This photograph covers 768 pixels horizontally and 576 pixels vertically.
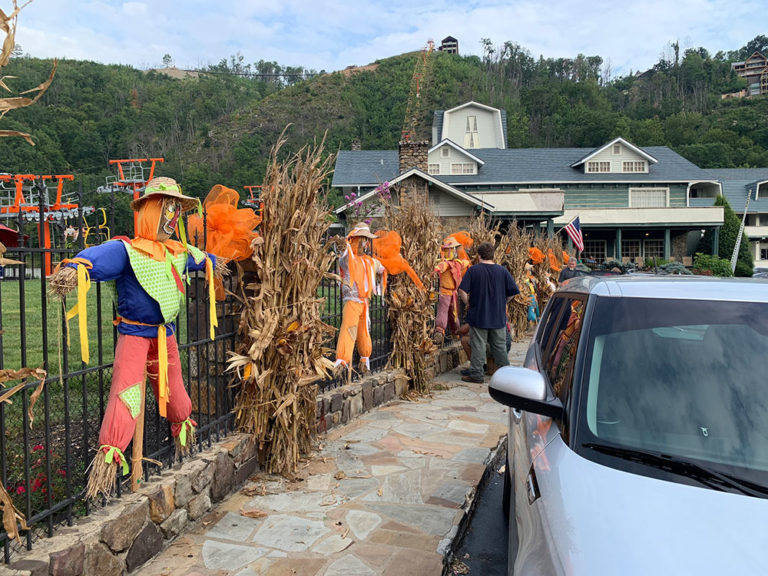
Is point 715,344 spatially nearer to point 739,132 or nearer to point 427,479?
point 427,479

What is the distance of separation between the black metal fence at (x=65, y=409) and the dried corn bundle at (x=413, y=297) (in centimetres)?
111

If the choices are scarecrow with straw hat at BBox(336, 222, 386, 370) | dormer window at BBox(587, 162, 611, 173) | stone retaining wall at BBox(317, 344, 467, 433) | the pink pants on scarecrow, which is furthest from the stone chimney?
the pink pants on scarecrow

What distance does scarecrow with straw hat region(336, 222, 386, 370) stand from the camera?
6367 mm

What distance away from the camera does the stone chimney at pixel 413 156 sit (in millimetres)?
22625

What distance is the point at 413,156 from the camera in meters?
22.7

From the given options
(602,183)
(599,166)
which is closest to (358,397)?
(602,183)

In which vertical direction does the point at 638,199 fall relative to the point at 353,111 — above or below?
below

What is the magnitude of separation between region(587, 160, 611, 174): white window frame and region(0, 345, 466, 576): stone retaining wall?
122 feet

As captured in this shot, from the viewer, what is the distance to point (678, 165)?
39.2 m

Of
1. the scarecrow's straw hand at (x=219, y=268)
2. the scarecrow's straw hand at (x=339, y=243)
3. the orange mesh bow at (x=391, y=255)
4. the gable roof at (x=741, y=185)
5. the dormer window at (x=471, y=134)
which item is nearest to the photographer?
the scarecrow's straw hand at (x=219, y=268)

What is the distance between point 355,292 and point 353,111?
86021 mm

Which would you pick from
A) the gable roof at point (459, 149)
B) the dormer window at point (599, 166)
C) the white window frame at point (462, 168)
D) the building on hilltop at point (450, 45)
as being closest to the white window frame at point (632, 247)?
the dormer window at point (599, 166)

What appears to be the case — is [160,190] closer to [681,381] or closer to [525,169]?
[681,381]

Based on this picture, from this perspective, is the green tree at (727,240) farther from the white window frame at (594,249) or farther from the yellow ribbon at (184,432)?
the yellow ribbon at (184,432)
